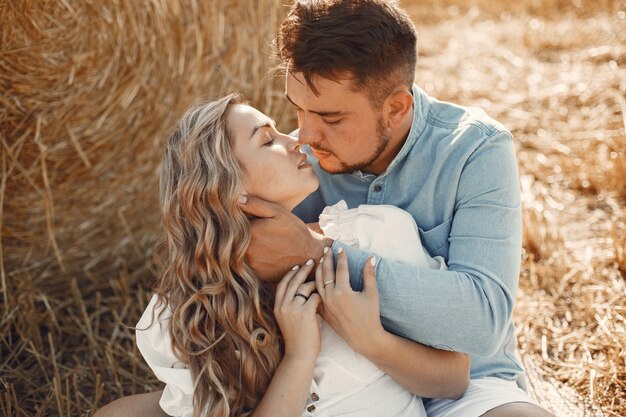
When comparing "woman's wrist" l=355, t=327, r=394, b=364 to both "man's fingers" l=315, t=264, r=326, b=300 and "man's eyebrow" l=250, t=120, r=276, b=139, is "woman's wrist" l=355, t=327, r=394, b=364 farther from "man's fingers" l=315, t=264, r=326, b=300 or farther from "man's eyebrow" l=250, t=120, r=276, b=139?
"man's eyebrow" l=250, t=120, r=276, b=139

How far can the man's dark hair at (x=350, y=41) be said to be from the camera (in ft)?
7.25

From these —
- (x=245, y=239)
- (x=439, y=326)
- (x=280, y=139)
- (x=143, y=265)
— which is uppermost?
(x=280, y=139)

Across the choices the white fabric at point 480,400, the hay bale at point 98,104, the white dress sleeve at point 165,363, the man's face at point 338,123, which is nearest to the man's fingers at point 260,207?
the man's face at point 338,123

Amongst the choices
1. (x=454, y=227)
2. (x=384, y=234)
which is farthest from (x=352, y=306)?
(x=454, y=227)

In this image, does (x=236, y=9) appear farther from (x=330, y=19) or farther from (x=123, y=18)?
(x=330, y=19)

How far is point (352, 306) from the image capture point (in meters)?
1.95

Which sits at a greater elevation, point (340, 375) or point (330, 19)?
point (330, 19)

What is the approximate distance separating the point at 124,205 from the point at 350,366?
1.95 metres

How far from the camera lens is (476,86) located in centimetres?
543

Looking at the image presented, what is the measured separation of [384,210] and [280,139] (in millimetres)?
371

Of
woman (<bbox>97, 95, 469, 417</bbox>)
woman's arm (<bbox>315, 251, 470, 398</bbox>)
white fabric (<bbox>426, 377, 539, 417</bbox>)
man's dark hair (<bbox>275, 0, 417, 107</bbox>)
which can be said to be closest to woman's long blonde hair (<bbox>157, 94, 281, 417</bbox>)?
woman (<bbox>97, 95, 469, 417</bbox>)

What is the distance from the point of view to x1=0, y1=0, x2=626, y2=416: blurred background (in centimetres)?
296

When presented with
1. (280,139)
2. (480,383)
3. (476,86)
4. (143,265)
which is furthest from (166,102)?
(476,86)

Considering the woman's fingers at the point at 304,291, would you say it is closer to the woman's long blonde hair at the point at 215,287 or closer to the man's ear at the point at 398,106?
the woman's long blonde hair at the point at 215,287
